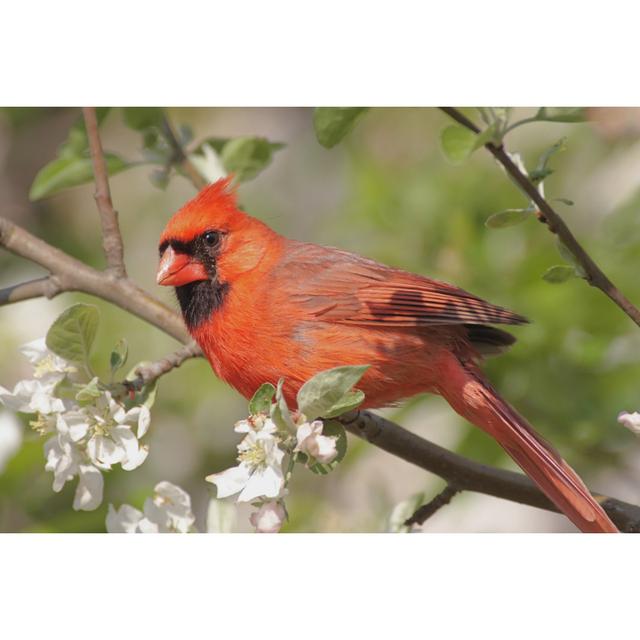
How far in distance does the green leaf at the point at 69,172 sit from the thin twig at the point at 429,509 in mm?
1215

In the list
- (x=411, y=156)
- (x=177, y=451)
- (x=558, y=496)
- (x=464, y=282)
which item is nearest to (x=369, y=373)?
(x=558, y=496)

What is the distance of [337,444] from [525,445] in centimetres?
62

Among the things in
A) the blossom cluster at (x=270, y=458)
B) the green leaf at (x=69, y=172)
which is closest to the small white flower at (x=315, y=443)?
the blossom cluster at (x=270, y=458)

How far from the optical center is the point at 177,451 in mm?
Answer: 3721

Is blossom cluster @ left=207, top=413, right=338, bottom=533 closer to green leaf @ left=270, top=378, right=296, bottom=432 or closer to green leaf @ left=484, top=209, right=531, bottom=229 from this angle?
green leaf @ left=270, top=378, right=296, bottom=432

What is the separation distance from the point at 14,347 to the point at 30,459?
0.82 meters

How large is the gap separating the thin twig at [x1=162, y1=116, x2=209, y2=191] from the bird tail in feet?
2.84

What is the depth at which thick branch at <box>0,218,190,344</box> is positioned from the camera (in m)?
2.55

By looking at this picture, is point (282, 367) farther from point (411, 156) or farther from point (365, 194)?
point (411, 156)

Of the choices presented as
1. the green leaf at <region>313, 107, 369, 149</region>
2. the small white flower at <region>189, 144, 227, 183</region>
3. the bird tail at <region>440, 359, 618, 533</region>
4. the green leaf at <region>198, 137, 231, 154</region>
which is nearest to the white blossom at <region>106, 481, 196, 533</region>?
the bird tail at <region>440, 359, 618, 533</region>

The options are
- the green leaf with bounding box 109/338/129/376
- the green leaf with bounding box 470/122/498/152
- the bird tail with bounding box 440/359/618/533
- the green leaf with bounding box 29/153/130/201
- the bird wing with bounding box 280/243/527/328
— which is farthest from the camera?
the green leaf with bounding box 29/153/130/201

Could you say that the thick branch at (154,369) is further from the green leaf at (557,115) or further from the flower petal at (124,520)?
the green leaf at (557,115)

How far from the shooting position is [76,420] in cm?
211

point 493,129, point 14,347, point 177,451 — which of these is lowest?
point 177,451
